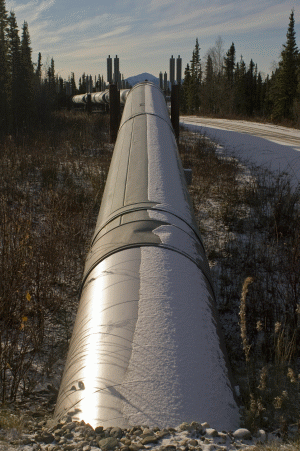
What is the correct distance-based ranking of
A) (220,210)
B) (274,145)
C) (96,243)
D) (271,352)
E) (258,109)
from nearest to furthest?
(96,243), (271,352), (220,210), (274,145), (258,109)

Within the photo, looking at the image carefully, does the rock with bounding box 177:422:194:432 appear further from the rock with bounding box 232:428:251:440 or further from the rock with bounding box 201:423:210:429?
the rock with bounding box 232:428:251:440

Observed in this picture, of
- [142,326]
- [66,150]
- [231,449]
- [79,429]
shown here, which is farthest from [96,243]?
[66,150]

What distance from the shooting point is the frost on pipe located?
1376 millimetres

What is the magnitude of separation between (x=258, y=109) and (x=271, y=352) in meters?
58.2

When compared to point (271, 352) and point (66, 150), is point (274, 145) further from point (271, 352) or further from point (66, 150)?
point (271, 352)

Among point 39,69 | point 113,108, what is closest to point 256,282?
point 113,108

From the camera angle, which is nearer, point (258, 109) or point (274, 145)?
point (274, 145)

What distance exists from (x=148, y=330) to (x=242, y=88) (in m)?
55.7

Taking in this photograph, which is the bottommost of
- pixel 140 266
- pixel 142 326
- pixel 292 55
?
pixel 142 326

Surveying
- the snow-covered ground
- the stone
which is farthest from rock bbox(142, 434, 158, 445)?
the snow-covered ground

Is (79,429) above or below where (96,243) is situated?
below

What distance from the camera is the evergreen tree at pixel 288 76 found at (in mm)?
38562

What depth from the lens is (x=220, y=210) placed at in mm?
6289

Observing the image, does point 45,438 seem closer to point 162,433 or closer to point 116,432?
point 116,432
